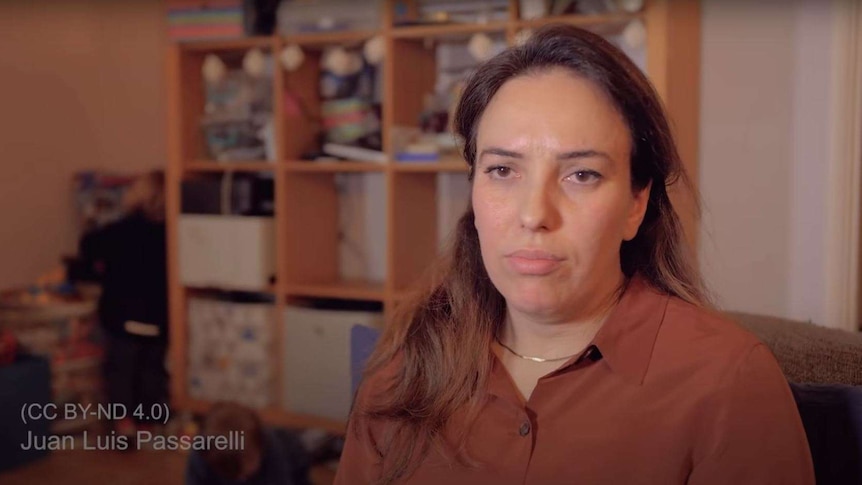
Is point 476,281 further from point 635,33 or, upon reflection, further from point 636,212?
point 635,33

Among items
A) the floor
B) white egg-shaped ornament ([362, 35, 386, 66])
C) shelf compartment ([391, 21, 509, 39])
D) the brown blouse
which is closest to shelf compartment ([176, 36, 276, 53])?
white egg-shaped ornament ([362, 35, 386, 66])

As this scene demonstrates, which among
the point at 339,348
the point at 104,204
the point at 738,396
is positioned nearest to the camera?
the point at 738,396

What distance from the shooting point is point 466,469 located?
0.95 m

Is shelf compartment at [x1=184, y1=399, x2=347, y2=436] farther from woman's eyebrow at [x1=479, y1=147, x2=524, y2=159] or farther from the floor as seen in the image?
woman's eyebrow at [x1=479, y1=147, x2=524, y2=159]

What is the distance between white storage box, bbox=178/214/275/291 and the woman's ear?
1.85 metres

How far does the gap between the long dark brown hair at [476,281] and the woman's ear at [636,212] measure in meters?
0.01

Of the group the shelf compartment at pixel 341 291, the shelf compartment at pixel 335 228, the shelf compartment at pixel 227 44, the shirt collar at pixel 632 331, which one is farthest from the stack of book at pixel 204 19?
the shirt collar at pixel 632 331

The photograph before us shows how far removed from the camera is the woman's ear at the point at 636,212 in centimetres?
99

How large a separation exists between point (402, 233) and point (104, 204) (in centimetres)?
155

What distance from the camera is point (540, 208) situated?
0.91 m

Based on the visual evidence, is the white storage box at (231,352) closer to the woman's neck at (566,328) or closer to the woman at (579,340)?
the woman at (579,340)

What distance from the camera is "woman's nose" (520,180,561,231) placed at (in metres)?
0.91

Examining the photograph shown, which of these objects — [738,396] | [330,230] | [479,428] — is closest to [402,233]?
[330,230]

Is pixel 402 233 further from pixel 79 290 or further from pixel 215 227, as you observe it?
pixel 79 290
